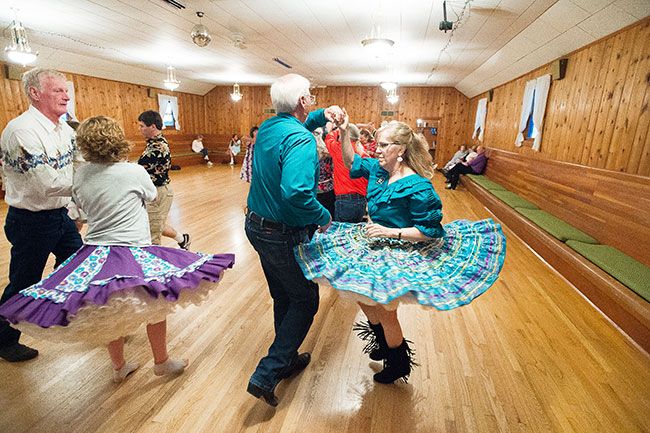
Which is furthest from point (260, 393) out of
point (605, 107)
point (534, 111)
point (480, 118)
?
point (480, 118)

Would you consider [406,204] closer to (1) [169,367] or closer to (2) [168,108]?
(1) [169,367]

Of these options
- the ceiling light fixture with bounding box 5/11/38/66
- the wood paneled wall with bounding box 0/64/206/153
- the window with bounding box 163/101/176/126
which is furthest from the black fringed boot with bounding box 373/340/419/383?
the window with bounding box 163/101/176/126

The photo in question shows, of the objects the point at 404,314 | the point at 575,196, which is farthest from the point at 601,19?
the point at 404,314

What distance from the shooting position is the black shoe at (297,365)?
6.75 ft

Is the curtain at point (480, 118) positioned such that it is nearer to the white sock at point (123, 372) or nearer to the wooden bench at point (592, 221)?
the wooden bench at point (592, 221)

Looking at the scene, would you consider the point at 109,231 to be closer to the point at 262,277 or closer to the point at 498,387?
the point at 262,277

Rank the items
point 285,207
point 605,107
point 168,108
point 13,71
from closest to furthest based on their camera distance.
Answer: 1. point 285,207
2. point 605,107
3. point 13,71
4. point 168,108

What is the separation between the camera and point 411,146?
6.22 ft

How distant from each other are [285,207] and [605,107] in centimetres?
457

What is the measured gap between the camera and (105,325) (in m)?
1.57

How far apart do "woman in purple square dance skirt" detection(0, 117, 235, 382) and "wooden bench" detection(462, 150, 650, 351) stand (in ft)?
9.35

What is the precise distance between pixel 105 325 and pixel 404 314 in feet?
6.82

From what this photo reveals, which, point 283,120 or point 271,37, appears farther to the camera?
point 271,37

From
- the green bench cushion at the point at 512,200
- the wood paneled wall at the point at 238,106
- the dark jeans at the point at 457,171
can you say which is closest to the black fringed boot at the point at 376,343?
the green bench cushion at the point at 512,200
